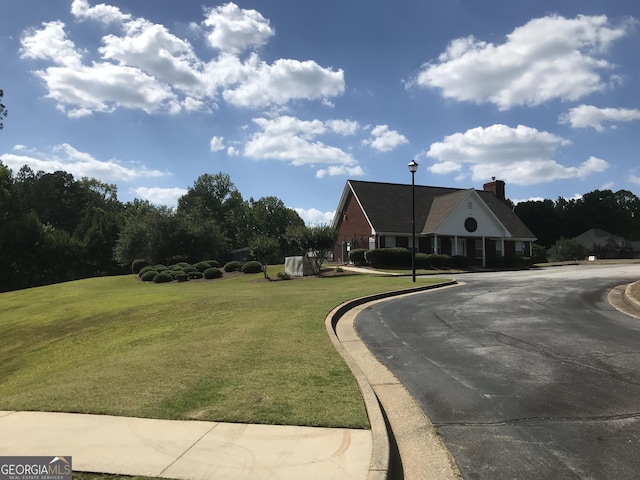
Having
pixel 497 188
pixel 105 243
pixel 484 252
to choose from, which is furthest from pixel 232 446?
pixel 105 243

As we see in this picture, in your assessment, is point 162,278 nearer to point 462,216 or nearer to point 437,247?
point 437,247

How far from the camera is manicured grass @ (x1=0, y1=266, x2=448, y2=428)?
577 centimetres

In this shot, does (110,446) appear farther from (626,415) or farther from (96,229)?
(96,229)

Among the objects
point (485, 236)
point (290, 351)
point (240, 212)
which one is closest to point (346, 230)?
point (485, 236)

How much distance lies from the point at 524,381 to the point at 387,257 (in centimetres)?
2914

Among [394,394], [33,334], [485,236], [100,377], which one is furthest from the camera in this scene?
[485,236]

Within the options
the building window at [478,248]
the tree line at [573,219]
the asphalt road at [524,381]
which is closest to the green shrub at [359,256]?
the building window at [478,248]

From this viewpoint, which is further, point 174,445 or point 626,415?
point 626,415

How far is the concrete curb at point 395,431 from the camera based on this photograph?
4219 millimetres

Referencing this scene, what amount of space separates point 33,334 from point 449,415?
15.5m

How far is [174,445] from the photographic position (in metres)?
4.65

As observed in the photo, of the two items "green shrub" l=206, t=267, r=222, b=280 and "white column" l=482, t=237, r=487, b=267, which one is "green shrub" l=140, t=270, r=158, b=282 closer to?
"green shrub" l=206, t=267, r=222, b=280

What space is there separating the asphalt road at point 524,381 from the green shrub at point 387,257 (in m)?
21.9

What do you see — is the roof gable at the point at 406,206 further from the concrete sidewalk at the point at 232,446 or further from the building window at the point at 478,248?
the concrete sidewalk at the point at 232,446
